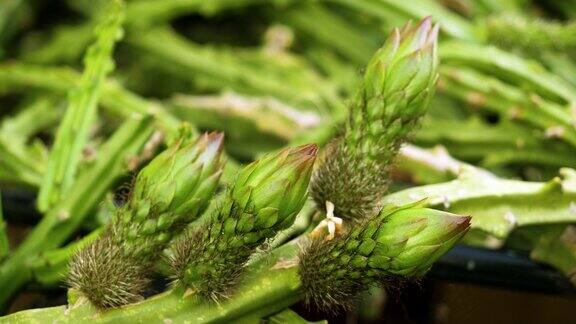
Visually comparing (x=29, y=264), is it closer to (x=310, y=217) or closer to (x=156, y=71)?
(x=310, y=217)

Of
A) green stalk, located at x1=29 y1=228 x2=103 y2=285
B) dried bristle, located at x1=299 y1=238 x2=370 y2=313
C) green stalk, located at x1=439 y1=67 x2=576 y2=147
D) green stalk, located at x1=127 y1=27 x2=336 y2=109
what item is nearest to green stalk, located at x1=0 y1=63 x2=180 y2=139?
green stalk, located at x1=127 y1=27 x2=336 y2=109

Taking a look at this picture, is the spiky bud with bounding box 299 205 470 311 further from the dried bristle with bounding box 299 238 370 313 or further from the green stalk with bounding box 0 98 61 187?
the green stalk with bounding box 0 98 61 187

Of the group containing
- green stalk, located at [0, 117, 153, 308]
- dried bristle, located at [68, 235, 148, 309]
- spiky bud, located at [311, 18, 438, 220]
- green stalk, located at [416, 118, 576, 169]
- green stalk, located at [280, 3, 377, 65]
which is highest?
spiky bud, located at [311, 18, 438, 220]

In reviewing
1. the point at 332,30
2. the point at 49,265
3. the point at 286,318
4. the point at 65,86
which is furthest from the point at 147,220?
the point at 332,30

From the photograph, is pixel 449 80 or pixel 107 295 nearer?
pixel 107 295

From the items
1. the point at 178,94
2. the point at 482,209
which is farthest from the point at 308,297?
the point at 178,94

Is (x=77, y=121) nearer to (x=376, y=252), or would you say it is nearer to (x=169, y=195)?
(x=169, y=195)

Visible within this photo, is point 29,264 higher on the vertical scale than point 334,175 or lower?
lower
